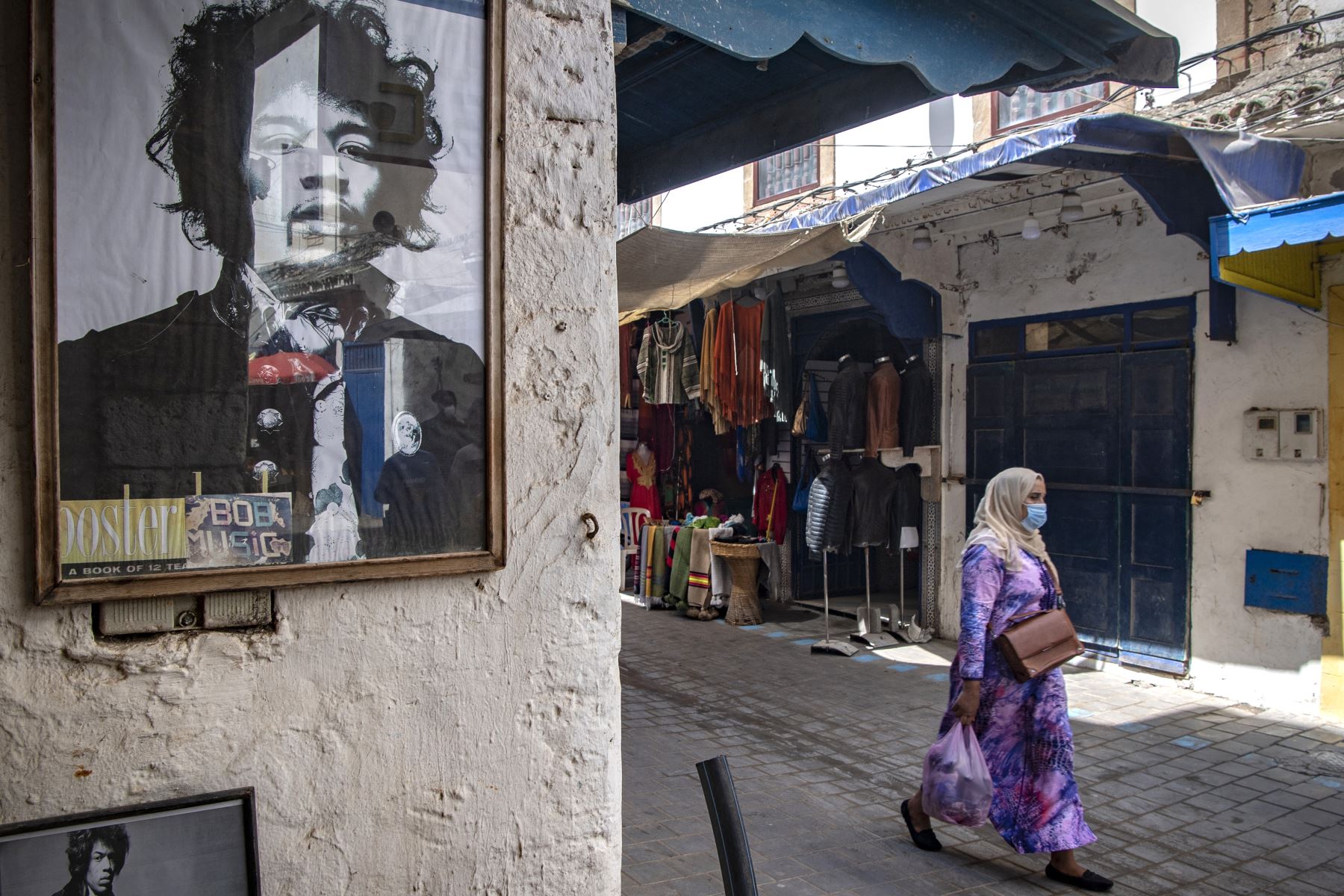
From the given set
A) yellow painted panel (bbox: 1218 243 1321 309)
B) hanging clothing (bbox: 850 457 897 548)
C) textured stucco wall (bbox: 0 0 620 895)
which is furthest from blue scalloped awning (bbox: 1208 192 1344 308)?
textured stucco wall (bbox: 0 0 620 895)

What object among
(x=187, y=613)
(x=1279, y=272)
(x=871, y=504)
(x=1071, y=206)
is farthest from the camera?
(x=871, y=504)

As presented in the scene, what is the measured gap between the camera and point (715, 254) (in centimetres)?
720

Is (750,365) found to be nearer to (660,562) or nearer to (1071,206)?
(660,562)

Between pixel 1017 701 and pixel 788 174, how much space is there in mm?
8890

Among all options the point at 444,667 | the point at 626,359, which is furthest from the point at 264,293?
the point at 626,359

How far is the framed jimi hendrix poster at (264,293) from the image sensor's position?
163 cm

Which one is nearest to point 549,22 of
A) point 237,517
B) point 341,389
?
point 341,389

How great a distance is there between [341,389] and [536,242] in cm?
53

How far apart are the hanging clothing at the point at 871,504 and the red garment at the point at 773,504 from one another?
1096 mm

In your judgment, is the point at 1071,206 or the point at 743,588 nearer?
the point at 1071,206

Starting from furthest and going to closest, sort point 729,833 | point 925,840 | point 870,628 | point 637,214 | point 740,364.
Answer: point 637,214 → point 740,364 → point 870,628 → point 925,840 → point 729,833

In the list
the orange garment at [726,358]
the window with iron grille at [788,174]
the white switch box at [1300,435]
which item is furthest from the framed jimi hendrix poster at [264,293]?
the window with iron grille at [788,174]

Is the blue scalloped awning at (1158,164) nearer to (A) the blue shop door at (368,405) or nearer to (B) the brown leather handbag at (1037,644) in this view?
(B) the brown leather handbag at (1037,644)

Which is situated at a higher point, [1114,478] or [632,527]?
[1114,478]
